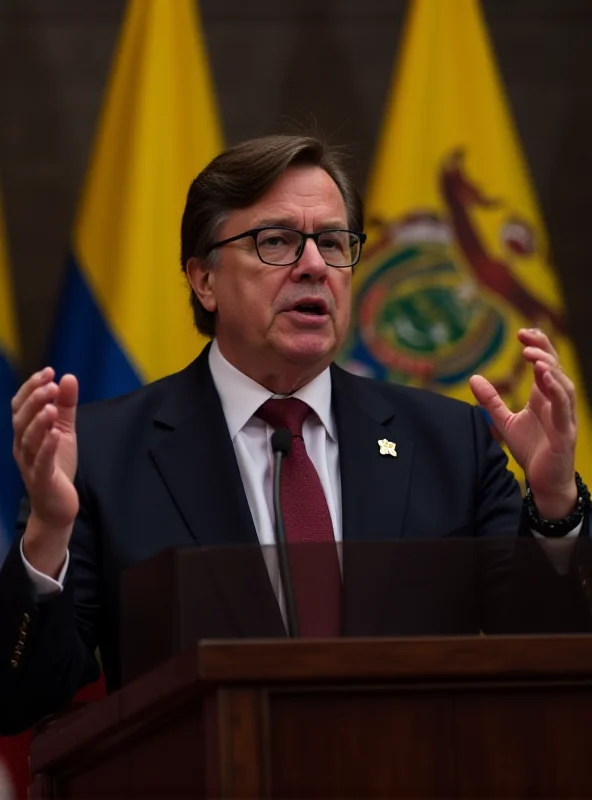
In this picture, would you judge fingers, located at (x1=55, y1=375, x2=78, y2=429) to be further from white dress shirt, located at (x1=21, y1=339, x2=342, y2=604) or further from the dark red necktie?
white dress shirt, located at (x1=21, y1=339, x2=342, y2=604)

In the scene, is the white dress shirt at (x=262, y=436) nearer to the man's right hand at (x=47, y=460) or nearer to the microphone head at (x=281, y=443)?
the microphone head at (x=281, y=443)

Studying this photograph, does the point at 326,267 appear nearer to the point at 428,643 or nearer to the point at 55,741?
the point at 55,741

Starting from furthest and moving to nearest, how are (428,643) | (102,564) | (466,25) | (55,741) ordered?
1. (466,25)
2. (102,564)
3. (55,741)
4. (428,643)

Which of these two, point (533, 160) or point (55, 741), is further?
point (533, 160)

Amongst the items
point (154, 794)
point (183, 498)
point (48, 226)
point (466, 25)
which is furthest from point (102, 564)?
point (466, 25)

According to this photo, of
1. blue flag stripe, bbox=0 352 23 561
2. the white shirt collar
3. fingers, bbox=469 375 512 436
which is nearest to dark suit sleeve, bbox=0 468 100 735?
the white shirt collar

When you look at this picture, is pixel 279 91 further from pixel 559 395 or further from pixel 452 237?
pixel 559 395

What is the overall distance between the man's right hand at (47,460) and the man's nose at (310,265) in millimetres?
740

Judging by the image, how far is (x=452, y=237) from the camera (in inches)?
166

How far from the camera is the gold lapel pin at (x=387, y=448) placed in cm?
277

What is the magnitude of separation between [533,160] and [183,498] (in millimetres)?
2382

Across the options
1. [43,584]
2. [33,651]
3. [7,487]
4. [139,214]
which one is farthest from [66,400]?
[139,214]

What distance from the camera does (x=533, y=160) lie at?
4.58 metres

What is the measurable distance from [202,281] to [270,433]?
0.43 m
